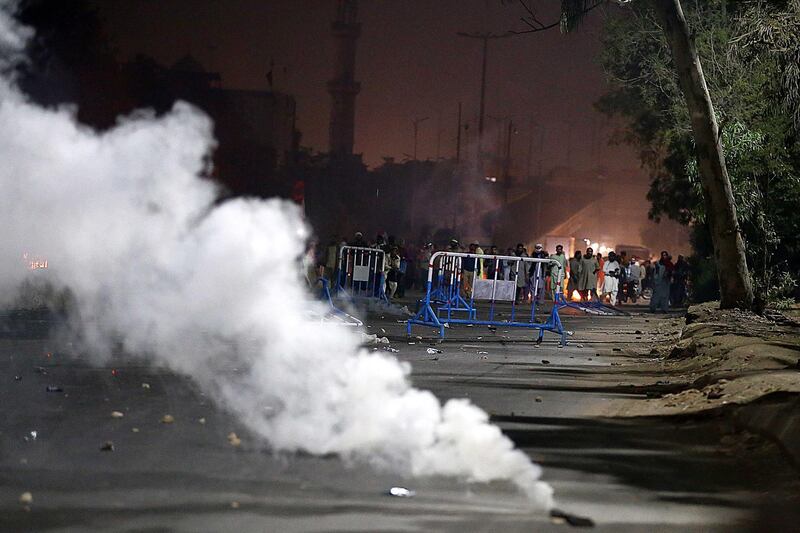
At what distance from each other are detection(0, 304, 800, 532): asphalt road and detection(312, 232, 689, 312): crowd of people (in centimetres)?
1083

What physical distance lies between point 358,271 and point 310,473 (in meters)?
18.8

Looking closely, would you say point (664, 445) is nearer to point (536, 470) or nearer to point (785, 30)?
point (536, 470)

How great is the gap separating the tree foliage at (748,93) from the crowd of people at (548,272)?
4.21 metres

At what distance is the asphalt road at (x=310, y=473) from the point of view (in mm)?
6680

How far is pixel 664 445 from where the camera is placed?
10156mm

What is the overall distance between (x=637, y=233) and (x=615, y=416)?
11373 centimetres

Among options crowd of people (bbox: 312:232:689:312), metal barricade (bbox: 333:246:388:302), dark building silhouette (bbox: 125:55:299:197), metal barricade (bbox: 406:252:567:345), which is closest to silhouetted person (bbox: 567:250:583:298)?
crowd of people (bbox: 312:232:689:312)

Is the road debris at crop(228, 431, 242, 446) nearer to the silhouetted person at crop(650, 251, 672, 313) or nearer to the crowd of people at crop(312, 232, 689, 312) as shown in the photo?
the crowd of people at crop(312, 232, 689, 312)

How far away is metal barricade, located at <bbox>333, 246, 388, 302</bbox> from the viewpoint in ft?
86.3

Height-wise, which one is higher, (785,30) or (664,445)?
(785,30)

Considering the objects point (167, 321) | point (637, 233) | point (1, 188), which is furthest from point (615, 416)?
point (637, 233)

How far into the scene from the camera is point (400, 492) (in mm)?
7434

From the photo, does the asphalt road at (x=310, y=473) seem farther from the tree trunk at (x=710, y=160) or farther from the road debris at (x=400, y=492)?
the tree trunk at (x=710, y=160)

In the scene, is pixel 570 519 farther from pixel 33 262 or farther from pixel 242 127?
pixel 242 127
